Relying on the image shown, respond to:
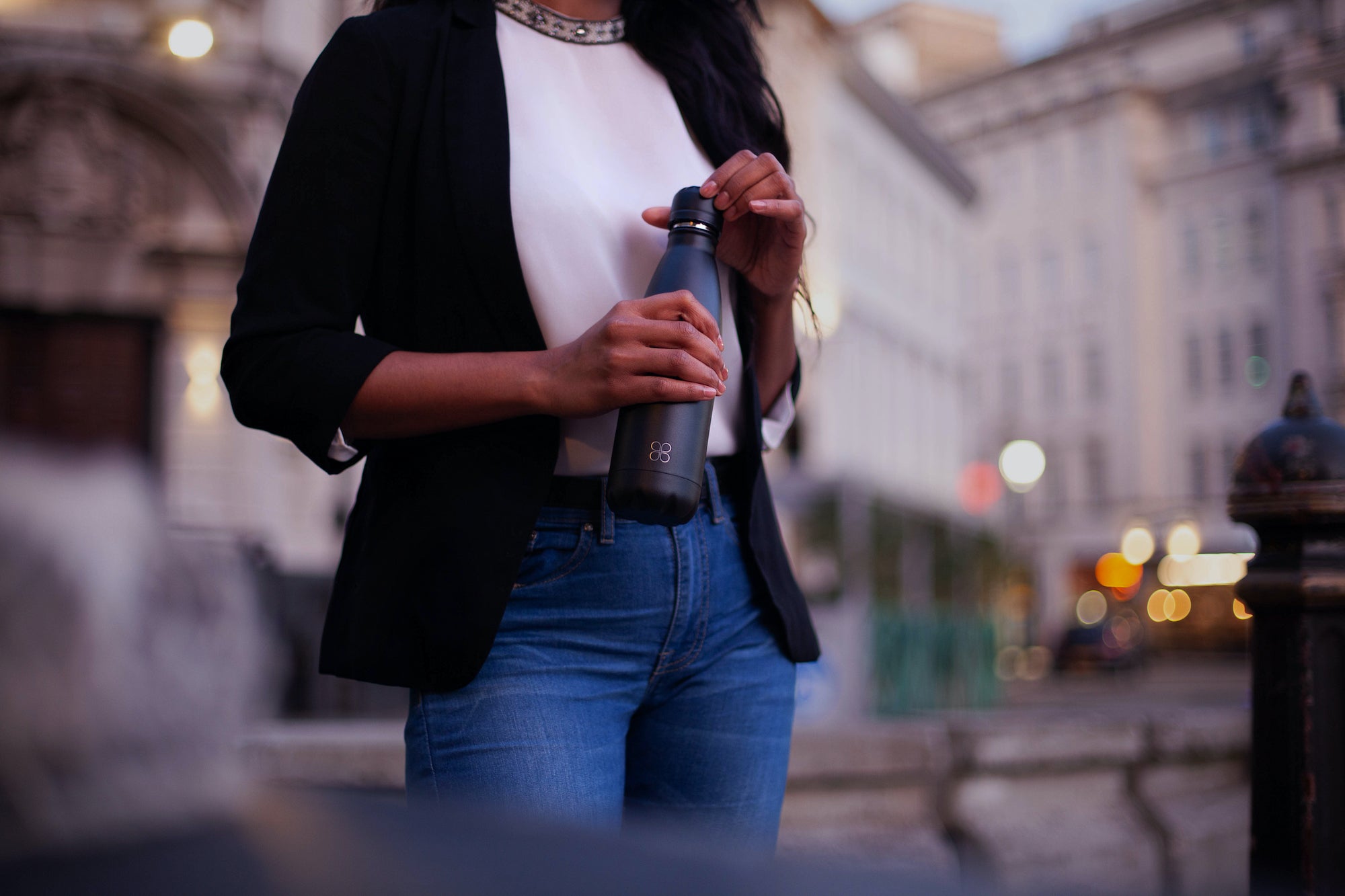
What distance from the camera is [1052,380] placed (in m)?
37.5

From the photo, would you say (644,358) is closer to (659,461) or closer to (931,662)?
(659,461)

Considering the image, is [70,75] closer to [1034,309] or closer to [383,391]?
[383,391]

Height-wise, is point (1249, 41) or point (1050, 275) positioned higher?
point (1050, 275)

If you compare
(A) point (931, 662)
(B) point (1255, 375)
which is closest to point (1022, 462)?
(B) point (1255, 375)

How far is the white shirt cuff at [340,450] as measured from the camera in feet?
3.66

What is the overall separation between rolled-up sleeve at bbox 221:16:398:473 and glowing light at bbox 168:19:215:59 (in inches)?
356

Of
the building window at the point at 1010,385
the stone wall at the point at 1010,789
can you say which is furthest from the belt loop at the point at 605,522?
the building window at the point at 1010,385

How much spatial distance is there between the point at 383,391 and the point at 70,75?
9220 millimetres

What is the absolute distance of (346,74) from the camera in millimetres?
1192

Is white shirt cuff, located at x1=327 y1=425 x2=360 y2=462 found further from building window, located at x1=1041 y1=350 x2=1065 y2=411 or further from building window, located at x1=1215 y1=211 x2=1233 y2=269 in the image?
building window, located at x1=1041 y1=350 x2=1065 y2=411

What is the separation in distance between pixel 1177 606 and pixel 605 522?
35.0 m

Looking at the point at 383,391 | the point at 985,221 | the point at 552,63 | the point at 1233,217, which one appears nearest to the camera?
the point at 383,391

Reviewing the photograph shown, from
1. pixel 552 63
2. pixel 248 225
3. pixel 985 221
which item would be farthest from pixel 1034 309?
pixel 552 63

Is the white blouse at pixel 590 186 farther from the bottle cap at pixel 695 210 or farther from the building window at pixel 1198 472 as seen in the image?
Answer: the building window at pixel 1198 472
